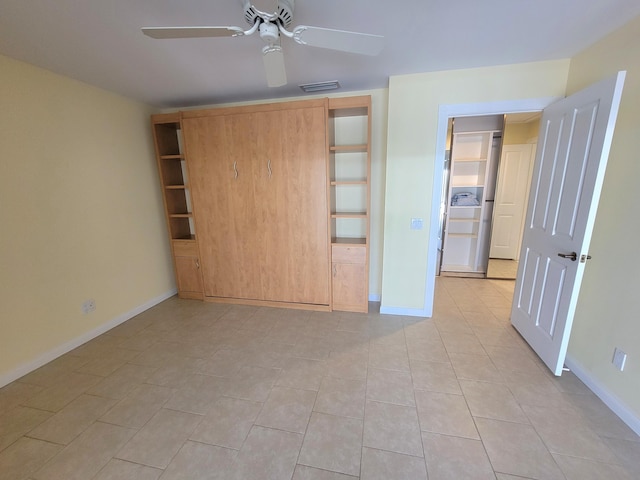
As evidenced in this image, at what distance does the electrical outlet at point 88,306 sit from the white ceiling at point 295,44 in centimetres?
204

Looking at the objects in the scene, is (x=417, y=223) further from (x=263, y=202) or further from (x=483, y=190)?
(x=483, y=190)

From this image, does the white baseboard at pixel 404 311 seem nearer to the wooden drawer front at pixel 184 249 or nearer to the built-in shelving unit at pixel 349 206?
the built-in shelving unit at pixel 349 206

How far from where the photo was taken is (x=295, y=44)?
5.85 feet

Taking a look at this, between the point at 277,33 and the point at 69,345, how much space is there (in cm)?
307

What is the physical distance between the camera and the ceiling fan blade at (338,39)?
4.02 feet

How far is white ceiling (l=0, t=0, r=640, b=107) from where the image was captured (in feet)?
4.63

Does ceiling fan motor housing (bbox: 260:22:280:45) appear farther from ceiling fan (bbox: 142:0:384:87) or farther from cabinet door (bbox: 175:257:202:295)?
cabinet door (bbox: 175:257:202:295)

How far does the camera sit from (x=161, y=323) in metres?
2.79

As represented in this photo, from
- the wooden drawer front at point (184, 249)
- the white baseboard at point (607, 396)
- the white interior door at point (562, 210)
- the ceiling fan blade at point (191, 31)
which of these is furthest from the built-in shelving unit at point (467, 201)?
the wooden drawer front at point (184, 249)

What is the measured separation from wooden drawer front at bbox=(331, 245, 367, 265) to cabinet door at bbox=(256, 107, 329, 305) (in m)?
0.09

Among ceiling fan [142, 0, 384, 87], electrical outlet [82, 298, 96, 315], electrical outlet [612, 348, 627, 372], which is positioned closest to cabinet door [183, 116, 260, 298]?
electrical outlet [82, 298, 96, 315]

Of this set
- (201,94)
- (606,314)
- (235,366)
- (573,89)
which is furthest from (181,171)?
(606,314)

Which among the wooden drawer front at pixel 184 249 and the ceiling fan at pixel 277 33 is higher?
the ceiling fan at pixel 277 33

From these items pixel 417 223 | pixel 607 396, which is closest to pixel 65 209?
pixel 417 223
